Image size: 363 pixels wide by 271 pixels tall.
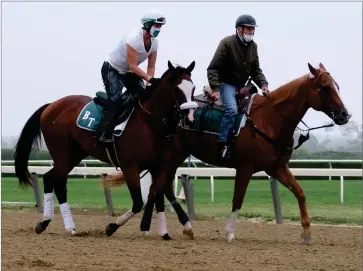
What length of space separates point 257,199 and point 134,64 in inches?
306

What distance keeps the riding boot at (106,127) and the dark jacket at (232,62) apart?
3.83 ft

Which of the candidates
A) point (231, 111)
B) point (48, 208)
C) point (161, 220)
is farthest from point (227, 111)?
point (48, 208)

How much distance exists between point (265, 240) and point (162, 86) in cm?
208

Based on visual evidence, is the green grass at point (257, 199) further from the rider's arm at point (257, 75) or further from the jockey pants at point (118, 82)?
the rider's arm at point (257, 75)

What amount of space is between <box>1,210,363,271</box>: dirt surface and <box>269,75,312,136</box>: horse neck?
1301 mm

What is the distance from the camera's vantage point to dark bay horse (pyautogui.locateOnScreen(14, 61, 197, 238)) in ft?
28.9

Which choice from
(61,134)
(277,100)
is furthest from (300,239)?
(61,134)

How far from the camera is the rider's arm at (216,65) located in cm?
931

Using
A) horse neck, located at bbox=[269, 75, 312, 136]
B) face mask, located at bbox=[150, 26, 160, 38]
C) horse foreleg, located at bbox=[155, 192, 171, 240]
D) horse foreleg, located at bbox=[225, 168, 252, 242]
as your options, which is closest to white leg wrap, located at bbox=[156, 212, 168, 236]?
horse foreleg, located at bbox=[155, 192, 171, 240]

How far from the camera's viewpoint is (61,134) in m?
9.77

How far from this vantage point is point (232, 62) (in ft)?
30.7

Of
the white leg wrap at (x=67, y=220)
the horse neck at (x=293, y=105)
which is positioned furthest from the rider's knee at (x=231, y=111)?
the white leg wrap at (x=67, y=220)

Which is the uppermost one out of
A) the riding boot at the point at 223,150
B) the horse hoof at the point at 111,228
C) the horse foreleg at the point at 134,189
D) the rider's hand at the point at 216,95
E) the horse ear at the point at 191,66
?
the horse ear at the point at 191,66

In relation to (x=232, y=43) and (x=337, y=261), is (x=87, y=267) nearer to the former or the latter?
(x=337, y=261)
